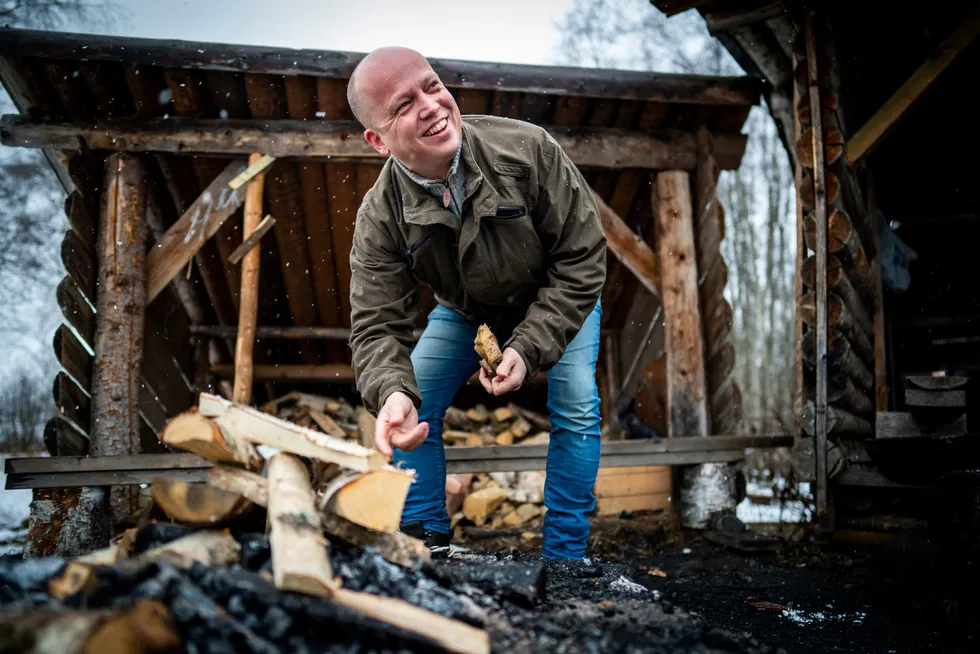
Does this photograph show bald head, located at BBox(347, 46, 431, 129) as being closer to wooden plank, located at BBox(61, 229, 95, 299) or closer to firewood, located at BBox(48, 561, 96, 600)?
firewood, located at BBox(48, 561, 96, 600)

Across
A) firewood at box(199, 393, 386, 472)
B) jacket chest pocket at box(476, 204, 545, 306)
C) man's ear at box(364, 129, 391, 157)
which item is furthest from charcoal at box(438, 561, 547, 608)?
man's ear at box(364, 129, 391, 157)

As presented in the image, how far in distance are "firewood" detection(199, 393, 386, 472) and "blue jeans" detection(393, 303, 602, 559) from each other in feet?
3.02

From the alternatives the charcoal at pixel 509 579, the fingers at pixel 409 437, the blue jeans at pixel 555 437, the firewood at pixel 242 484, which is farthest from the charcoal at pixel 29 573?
the blue jeans at pixel 555 437

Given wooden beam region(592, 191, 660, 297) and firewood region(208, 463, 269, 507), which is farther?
wooden beam region(592, 191, 660, 297)

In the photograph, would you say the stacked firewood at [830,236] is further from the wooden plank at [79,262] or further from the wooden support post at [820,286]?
the wooden plank at [79,262]

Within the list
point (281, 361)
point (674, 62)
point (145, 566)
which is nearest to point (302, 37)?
point (674, 62)

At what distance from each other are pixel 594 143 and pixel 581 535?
3.04 m

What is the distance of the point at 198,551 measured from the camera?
143 cm

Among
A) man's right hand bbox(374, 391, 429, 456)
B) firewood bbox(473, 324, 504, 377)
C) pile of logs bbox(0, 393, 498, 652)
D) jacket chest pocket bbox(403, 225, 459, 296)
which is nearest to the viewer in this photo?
pile of logs bbox(0, 393, 498, 652)

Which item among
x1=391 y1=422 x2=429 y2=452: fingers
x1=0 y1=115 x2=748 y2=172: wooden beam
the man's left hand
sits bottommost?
x1=391 y1=422 x2=429 y2=452: fingers

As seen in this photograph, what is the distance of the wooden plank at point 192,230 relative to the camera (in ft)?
14.9

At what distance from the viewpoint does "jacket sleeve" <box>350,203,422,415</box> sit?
2428 mm

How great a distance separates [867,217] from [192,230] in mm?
4544

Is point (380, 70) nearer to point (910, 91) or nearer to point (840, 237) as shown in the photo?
point (840, 237)
